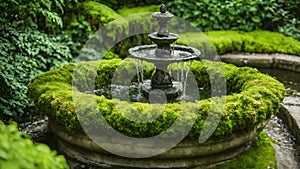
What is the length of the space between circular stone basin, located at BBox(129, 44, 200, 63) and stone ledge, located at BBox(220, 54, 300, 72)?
3.60m

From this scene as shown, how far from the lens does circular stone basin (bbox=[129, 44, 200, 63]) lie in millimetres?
5457

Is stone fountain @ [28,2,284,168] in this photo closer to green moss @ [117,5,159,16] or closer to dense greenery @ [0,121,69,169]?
dense greenery @ [0,121,69,169]

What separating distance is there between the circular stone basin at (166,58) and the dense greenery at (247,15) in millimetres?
4910

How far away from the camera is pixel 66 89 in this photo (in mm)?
5559

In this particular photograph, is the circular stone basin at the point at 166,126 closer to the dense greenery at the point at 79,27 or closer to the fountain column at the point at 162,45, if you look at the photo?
the fountain column at the point at 162,45

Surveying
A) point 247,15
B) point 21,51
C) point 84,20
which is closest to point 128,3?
point 84,20

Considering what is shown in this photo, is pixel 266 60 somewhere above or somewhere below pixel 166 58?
below

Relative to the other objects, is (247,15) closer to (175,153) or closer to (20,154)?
(175,153)

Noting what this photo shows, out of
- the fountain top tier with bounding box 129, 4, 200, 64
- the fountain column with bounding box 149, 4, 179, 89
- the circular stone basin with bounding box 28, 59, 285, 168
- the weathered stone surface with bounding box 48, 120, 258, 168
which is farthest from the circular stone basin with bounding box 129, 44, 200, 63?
the weathered stone surface with bounding box 48, 120, 258, 168

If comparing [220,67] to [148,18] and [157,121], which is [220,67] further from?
[148,18]

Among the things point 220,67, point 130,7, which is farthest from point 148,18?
point 220,67

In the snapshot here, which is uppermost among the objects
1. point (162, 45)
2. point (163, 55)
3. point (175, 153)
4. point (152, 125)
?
point (162, 45)

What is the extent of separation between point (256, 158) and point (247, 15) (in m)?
6.38

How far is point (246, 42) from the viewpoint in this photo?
10.1 metres
